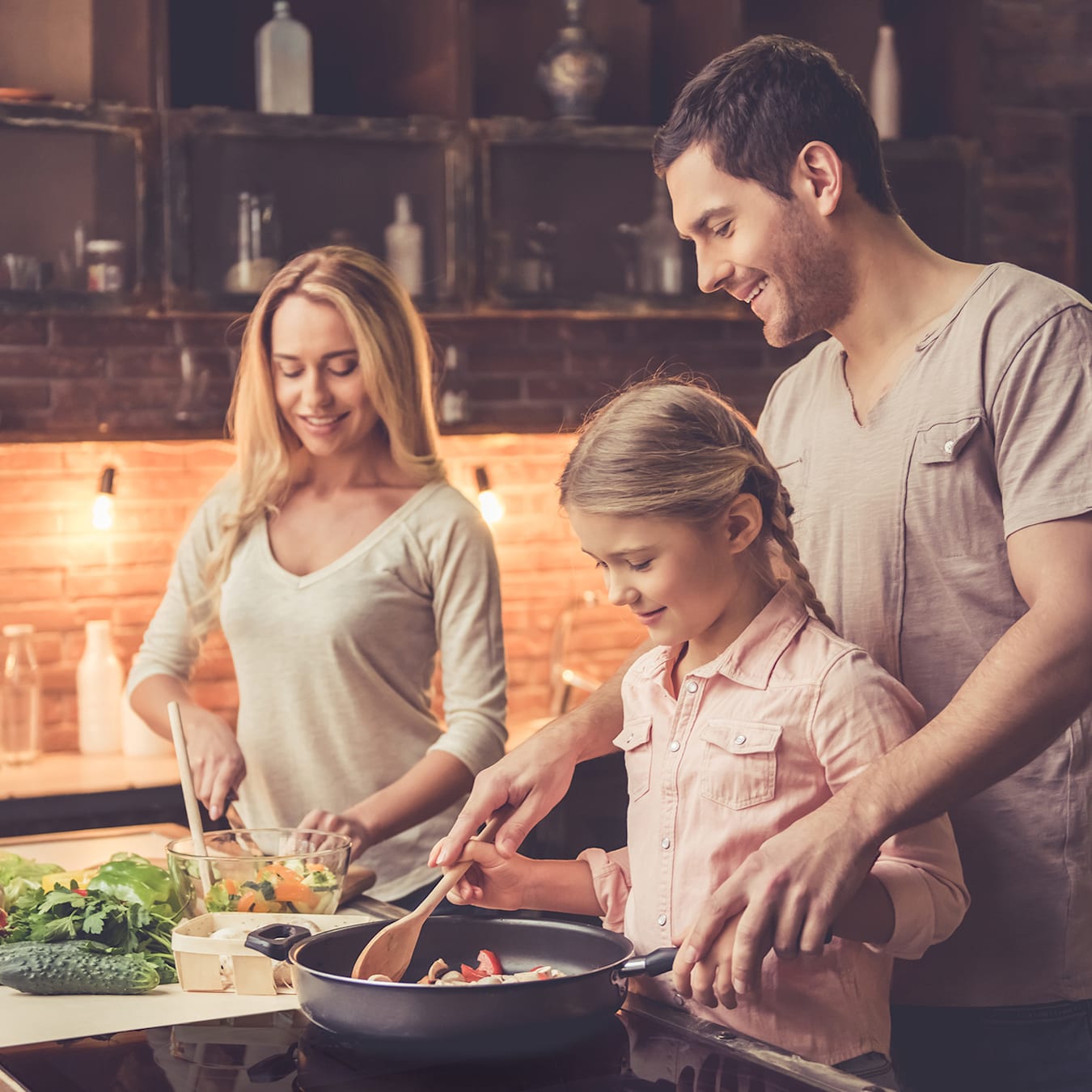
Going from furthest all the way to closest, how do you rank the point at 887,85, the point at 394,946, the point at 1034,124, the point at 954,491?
the point at 1034,124 < the point at 887,85 < the point at 954,491 < the point at 394,946

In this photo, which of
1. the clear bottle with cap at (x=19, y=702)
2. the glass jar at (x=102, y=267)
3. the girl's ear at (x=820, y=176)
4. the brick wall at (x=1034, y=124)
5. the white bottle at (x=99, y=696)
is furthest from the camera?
the brick wall at (x=1034, y=124)

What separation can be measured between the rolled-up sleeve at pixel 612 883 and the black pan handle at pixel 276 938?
330 millimetres

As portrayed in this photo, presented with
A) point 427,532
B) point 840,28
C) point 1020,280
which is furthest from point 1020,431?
point 840,28

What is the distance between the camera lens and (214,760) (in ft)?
7.21

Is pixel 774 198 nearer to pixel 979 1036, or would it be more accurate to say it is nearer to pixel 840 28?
pixel 979 1036

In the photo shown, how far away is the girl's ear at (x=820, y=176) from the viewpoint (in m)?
1.65

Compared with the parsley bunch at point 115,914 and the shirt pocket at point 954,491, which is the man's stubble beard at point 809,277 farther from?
the parsley bunch at point 115,914

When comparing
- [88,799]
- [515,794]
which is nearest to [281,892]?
[515,794]

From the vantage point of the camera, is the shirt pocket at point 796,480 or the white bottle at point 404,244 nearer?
the shirt pocket at point 796,480

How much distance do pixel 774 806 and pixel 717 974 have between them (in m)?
0.27

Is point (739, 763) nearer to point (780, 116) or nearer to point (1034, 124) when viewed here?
point (780, 116)

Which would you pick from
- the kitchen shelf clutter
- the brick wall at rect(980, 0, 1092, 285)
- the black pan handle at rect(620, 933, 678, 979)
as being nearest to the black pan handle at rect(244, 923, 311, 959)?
the black pan handle at rect(620, 933, 678, 979)

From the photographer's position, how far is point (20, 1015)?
145 centimetres

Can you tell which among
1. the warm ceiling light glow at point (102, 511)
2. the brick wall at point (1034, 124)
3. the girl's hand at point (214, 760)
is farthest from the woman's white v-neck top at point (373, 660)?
the brick wall at point (1034, 124)
